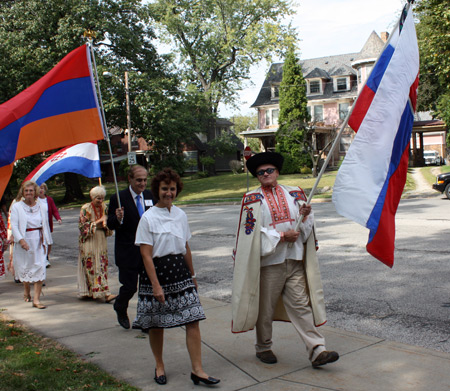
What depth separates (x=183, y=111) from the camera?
1463 inches

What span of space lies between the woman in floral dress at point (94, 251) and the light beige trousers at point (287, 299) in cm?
353

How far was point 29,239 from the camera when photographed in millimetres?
7758

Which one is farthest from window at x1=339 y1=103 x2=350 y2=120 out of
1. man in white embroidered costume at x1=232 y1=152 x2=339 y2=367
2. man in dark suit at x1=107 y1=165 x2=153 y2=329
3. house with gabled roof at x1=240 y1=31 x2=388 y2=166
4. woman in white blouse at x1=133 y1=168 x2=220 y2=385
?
woman in white blouse at x1=133 y1=168 x2=220 y2=385

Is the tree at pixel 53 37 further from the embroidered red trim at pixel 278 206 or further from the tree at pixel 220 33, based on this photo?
the embroidered red trim at pixel 278 206

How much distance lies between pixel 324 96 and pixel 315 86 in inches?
74.6

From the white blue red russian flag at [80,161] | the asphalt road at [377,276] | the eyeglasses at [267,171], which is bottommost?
the asphalt road at [377,276]

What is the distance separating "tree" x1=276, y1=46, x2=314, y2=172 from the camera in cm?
4150

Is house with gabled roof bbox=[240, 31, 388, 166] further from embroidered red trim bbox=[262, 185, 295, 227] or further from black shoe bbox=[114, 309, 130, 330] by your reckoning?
embroidered red trim bbox=[262, 185, 295, 227]

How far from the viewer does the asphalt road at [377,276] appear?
5785mm

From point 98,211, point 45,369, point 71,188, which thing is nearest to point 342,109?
point 71,188

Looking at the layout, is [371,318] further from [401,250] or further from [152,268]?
[401,250]

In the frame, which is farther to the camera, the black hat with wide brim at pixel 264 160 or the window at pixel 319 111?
the window at pixel 319 111

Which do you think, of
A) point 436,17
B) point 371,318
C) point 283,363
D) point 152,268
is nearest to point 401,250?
point 371,318

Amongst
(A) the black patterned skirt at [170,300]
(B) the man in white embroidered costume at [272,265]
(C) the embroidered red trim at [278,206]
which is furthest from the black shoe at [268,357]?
(C) the embroidered red trim at [278,206]
